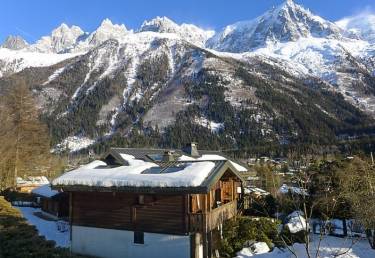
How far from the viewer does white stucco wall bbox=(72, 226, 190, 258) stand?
2198 centimetres

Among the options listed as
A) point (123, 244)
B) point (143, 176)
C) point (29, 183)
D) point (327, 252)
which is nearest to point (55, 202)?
point (123, 244)

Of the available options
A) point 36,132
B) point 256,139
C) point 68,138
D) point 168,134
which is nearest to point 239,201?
point 36,132

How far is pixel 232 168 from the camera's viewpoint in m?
25.5

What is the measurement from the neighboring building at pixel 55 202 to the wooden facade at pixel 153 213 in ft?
34.2

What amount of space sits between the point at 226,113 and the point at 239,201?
158 m

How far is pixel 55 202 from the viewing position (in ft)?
118

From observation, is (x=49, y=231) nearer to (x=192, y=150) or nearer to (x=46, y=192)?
(x=46, y=192)

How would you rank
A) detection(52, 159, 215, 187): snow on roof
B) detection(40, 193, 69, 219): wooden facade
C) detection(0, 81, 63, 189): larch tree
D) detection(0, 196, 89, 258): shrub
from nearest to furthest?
detection(0, 196, 89, 258): shrub < detection(52, 159, 215, 187): snow on roof < detection(40, 193, 69, 219): wooden facade < detection(0, 81, 63, 189): larch tree

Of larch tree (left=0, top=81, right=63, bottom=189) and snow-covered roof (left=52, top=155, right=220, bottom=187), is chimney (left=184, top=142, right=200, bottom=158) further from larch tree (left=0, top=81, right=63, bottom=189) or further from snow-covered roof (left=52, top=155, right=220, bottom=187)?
larch tree (left=0, top=81, right=63, bottom=189)

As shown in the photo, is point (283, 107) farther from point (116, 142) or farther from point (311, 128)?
point (116, 142)

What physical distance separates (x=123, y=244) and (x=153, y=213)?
249cm

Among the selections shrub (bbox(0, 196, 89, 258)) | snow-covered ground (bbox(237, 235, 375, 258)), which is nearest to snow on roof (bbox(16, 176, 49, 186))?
shrub (bbox(0, 196, 89, 258))

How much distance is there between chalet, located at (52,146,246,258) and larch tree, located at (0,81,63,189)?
23.8m

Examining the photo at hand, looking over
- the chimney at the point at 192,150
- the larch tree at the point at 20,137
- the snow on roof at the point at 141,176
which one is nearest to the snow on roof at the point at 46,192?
the larch tree at the point at 20,137
